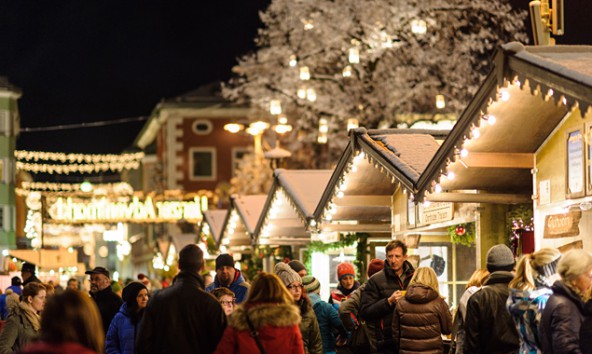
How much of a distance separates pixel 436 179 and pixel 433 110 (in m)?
25.3

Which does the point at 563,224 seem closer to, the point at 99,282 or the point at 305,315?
the point at 305,315

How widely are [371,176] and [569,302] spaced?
29.6 feet

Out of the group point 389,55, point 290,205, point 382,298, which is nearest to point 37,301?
point 382,298

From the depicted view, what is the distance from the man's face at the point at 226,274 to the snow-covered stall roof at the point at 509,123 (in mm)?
2164

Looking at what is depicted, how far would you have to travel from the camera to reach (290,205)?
21.3 m

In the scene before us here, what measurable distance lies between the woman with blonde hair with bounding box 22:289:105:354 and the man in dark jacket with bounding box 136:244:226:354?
2.85 meters

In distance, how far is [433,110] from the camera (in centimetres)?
3766

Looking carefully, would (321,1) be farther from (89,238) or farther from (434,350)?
(89,238)

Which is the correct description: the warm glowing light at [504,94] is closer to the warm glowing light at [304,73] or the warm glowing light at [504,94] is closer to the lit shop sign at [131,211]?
the warm glowing light at [304,73]

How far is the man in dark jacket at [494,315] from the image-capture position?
9.75 metres

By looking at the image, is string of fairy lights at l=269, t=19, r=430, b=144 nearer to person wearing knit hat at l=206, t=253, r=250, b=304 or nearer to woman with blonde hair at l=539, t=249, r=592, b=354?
person wearing knit hat at l=206, t=253, r=250, b=304

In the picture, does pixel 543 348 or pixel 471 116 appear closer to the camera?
pixel 543 348

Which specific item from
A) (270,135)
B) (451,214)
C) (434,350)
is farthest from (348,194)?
(270,135)

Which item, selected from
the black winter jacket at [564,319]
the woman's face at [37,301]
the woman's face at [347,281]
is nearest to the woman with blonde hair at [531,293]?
the black winter jacket at [564,319]
